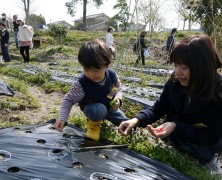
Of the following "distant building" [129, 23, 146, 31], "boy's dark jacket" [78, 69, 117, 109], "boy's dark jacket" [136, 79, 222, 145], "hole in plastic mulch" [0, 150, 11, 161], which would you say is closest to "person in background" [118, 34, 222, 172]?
"boy's dark jacket" [136, 79, 222, 145]

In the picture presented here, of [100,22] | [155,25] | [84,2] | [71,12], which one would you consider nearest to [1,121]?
[155,25]

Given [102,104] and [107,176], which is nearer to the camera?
[107,176]

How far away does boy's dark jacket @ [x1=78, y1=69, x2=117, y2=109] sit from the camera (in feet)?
7.52

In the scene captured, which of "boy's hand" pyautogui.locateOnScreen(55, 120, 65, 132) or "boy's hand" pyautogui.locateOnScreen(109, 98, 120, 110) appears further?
"boy's hand" pyautogui.locateOnScreen(109, 98, 120, 110)

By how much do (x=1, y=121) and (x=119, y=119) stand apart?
1.33 m

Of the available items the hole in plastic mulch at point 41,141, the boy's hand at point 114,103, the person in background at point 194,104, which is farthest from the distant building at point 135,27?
the hole in plastic mulch at point 41,141

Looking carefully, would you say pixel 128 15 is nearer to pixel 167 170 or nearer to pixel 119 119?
pixel 119 119

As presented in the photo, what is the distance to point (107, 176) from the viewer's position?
1.47 meters

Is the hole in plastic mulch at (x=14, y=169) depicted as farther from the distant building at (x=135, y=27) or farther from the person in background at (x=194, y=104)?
the distant building at (x=135, y=27)

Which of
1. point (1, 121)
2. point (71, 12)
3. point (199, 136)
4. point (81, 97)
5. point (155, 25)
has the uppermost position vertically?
point (71, 12)

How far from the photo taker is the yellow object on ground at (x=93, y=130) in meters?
2.09

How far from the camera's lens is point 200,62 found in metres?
1.78

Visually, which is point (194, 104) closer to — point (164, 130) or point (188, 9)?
point (164, 130)

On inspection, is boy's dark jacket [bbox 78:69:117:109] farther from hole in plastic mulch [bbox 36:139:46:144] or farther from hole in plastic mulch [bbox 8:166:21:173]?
hole in plastic mulch [bbox 8:166:21:173]
